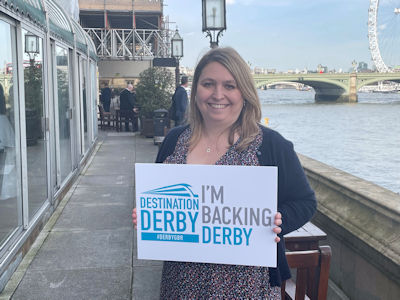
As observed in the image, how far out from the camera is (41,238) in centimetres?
524

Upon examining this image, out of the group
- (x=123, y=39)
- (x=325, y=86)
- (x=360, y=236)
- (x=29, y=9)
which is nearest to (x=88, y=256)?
(x=29, y=9)

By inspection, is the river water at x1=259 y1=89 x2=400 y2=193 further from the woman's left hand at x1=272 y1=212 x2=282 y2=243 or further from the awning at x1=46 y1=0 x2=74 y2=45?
→ the woman's left hand at x1=272 y1=212 x2=282 y2=243

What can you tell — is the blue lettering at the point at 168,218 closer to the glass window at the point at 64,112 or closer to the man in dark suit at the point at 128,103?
the glass window at the point at 64,112

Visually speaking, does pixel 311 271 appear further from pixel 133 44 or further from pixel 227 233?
pixel 133 44

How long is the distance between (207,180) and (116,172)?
7584 millimetres

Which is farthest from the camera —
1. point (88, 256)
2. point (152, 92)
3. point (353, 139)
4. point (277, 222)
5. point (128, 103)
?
point (353, 139)

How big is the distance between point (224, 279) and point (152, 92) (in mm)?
13548

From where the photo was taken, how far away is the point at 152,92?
15.2 m

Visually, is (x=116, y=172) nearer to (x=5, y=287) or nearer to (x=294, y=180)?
(x=5, y=287)

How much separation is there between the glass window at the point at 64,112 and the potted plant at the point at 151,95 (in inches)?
264

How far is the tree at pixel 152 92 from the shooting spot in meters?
15.1

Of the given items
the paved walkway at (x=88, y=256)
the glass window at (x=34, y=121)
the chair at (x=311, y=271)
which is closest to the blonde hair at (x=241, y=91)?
the chair at (x=311, y=271)

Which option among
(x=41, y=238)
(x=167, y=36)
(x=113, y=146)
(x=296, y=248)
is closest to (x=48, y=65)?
(x=41, y=238)

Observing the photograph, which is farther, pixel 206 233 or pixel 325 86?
pixel 325 86
